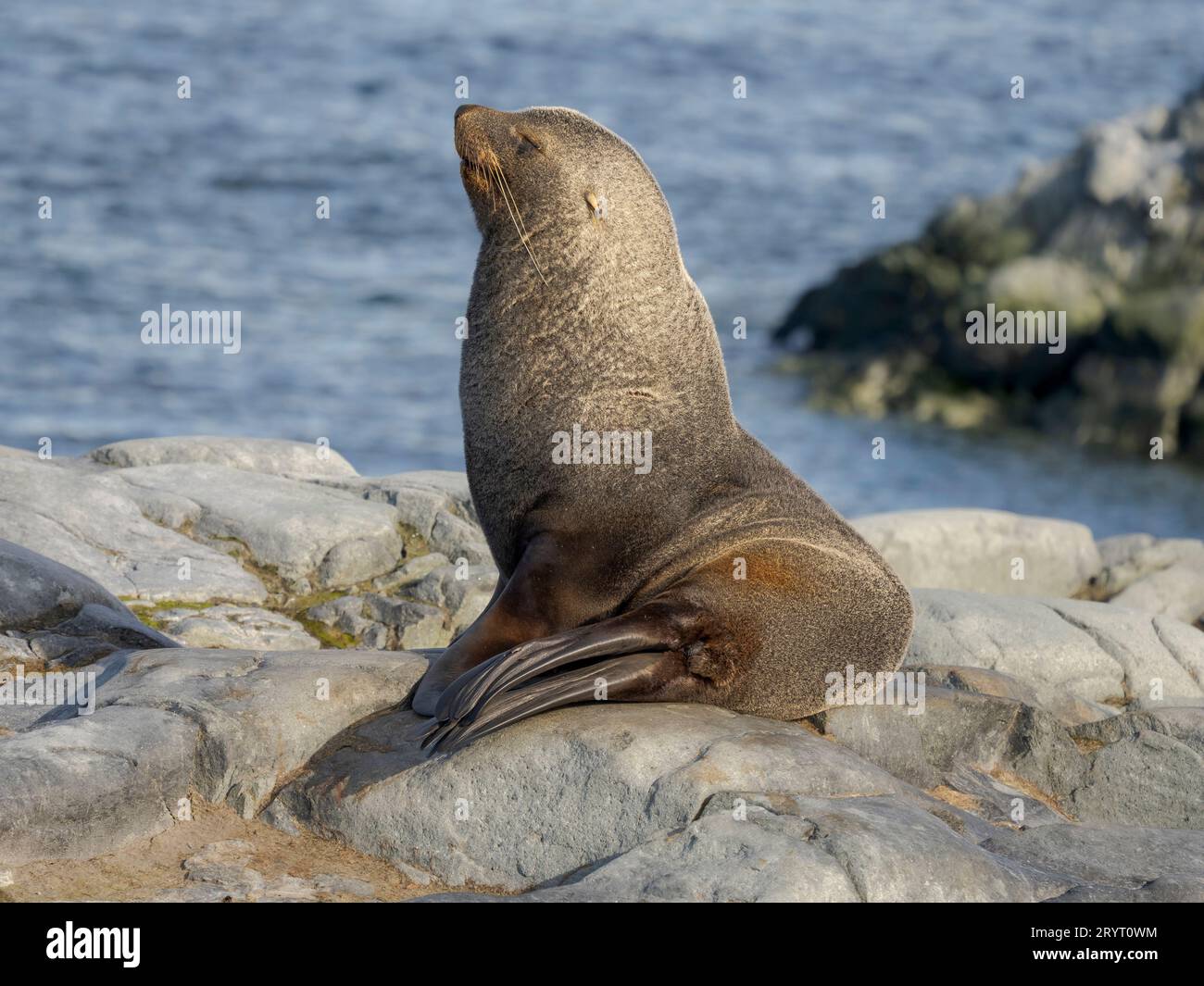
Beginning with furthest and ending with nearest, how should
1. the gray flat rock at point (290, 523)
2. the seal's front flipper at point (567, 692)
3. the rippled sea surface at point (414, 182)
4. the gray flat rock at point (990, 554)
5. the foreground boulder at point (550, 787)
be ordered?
1. the rippled sea surface at point (414, 182)
2. the gray flat rock at point (990, 554)
3. the gray flat rock at point (290, 523)
4. the seal's front flipper at point (567, 692)
5. the foreground boulder at point (550, 787)

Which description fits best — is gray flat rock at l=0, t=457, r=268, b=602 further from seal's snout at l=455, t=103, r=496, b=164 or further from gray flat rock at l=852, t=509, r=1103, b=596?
gray flat rock at l=852, t=509, r=1103, b=596

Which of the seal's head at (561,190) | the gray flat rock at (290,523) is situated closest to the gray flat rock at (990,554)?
the gray flat rock at (290,523)

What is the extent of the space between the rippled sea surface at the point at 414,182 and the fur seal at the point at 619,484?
45.0 feet

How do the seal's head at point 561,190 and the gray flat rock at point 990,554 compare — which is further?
the gray flat rock at point 990,554

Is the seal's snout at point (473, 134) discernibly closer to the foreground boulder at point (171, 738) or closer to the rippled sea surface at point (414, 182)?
the foreground boulder at point (171, 738)

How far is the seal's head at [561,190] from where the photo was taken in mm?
6801

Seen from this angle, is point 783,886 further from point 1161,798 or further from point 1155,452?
point 1155,452

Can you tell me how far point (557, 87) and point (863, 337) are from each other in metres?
16.4

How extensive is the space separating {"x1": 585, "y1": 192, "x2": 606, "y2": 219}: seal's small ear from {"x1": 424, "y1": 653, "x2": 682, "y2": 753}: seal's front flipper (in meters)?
1.90

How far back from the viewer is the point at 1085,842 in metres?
6.18

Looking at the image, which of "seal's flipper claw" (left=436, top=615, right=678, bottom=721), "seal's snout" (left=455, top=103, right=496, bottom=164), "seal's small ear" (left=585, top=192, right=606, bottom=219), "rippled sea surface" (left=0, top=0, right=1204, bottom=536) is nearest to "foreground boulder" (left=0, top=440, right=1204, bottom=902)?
"seal's flipper claw" (left=436, top=615, right=678, bottom=721)

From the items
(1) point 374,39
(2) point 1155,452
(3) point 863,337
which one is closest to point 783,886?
(2) point 1155,452

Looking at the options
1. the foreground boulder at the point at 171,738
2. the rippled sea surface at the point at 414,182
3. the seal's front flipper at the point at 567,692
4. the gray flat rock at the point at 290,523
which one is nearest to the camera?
the foreground boulder at the point at 171,738

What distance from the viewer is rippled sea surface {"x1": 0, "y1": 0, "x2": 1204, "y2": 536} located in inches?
863
